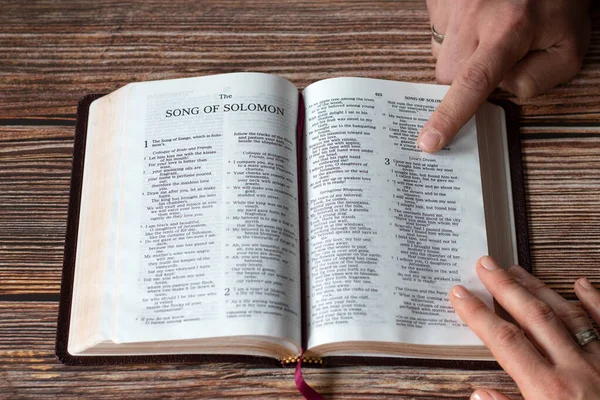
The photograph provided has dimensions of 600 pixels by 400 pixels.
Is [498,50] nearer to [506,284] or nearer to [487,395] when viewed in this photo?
[506,284]

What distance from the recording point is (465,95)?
779mm

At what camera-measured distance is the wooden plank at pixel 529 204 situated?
80 centimetres

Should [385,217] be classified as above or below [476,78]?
below

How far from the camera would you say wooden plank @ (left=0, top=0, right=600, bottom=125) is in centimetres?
90

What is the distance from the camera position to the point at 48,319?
77cm

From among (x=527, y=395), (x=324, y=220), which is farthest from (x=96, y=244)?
(x=527, y=395)

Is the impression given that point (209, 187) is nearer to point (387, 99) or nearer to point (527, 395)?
point (387, 99)

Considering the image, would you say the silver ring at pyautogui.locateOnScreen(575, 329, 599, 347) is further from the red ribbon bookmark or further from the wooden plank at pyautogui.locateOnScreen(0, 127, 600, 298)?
the red ribbon bookmark

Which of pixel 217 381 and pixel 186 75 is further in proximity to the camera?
pixel 186 75

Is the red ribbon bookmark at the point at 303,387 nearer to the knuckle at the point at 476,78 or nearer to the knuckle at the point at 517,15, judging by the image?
the knuckle at the point at 476,78

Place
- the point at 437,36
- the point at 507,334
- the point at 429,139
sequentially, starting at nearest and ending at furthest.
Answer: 1. the point at 507,334
2. the point at 429,139
3. the point at 437,36

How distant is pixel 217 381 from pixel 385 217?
11.0 inches

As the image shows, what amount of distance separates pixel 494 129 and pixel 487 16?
0.15 m

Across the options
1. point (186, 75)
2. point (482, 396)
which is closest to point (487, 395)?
point (482, 396)
